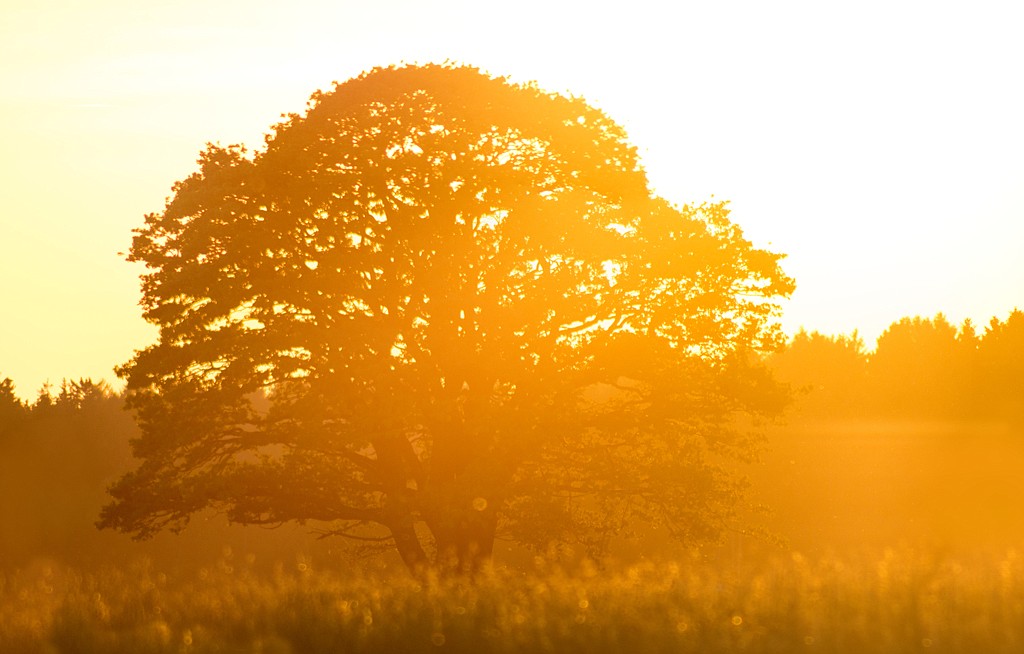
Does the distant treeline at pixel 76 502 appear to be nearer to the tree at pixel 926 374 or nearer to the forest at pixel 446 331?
the forest at pixel 446 331

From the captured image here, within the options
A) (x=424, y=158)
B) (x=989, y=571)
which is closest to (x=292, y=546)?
(x=424, y=158)

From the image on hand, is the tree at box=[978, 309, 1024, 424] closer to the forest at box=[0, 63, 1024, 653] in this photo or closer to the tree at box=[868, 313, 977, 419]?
the tree at box=[868, 313, 977, 419]

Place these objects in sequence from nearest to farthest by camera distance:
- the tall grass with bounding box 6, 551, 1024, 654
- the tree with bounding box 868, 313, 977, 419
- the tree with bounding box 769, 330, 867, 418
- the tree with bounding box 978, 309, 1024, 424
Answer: the tall grass with bounding box 6, 551, 1024, 654
the tree with bounding box 978, 309, 1024, 424
the tree with bounding box 868, 313, 977, 419
the tree with bounding box 769, 330, 867, 418

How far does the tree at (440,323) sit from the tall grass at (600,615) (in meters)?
8.45

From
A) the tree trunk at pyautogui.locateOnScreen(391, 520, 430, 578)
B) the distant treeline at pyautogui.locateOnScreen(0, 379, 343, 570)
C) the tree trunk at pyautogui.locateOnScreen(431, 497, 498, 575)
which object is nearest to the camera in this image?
the tree trunk at pyautogui.locateOnScreen(431, 497, 498, 575)

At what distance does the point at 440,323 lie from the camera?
80.5 ft

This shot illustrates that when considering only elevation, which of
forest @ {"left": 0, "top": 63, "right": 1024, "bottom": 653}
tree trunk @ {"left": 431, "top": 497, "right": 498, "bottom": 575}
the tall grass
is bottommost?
the tall grass

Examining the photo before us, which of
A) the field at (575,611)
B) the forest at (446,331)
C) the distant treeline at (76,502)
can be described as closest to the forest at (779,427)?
the distant treeline at (76,502)

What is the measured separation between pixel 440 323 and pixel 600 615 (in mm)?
12998

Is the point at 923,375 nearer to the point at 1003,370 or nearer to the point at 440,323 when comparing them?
the point at 1003,370

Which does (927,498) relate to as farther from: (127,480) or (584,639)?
(584,639)

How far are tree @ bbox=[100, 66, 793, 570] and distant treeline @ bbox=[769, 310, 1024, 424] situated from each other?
4340 centimetres

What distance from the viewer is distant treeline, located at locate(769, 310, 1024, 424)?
6956cm

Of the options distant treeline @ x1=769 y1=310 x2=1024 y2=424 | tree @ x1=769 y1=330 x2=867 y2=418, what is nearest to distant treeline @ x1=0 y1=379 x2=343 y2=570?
distant treeline @ x1=769 y1=310 x2=1024 y2=424
